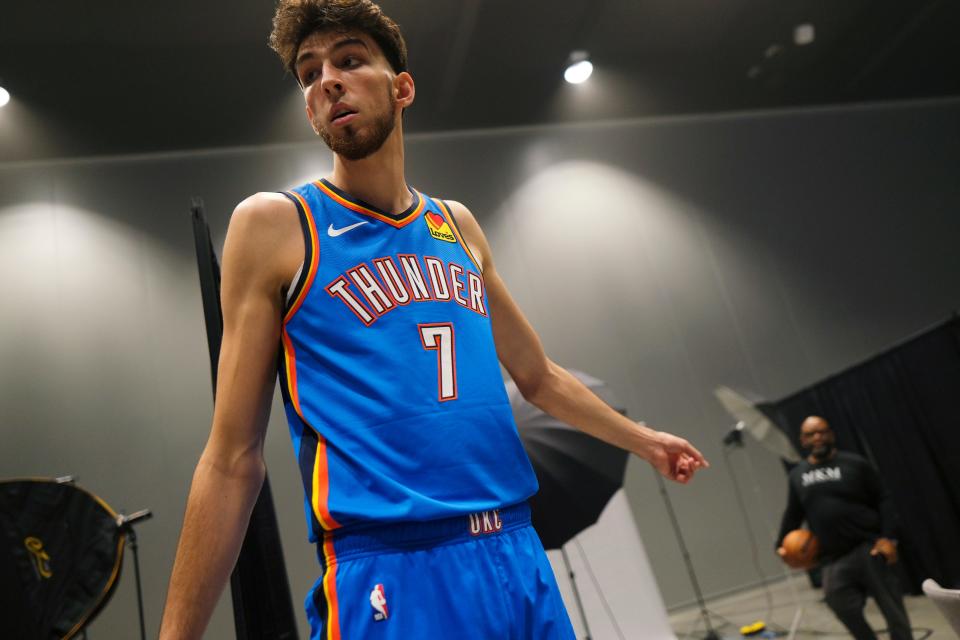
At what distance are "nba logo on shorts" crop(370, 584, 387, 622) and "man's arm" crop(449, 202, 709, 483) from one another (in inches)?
20.9

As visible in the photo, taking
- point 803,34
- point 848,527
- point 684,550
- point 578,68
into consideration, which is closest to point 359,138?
point 848,527

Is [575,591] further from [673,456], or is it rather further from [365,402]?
[365,402]

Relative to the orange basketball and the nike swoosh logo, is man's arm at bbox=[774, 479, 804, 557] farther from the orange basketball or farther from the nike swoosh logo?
the nike swoosh logo

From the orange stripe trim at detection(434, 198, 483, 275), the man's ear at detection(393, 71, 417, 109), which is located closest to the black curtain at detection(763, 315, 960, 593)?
the orange stripe trim at detection(434, 198, 483, 275)

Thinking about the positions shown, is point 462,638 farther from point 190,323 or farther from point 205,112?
point 205,112

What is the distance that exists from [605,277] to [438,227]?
5.50 metres

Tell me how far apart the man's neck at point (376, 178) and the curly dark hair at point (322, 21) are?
0.57 feet

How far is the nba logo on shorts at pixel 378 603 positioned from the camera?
0.85m

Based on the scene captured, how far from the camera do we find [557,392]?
1342 mm

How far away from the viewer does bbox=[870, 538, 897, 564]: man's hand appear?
418 centimetres

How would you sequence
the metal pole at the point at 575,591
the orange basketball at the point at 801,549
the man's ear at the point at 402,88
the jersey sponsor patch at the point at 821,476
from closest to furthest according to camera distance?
the man's ear at the point at 402,88, the metal pole at the point at 575,591, the orange basketball at the point at 801,549, the jersey sponsor patch at the point at 821,476

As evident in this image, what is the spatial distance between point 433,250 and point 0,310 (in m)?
5.09

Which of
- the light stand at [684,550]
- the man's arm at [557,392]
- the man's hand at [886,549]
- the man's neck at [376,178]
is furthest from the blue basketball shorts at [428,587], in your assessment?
the light stand at [684,550]

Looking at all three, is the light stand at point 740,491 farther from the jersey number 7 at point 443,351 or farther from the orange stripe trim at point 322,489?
the orange stripe trim at point 322,489
